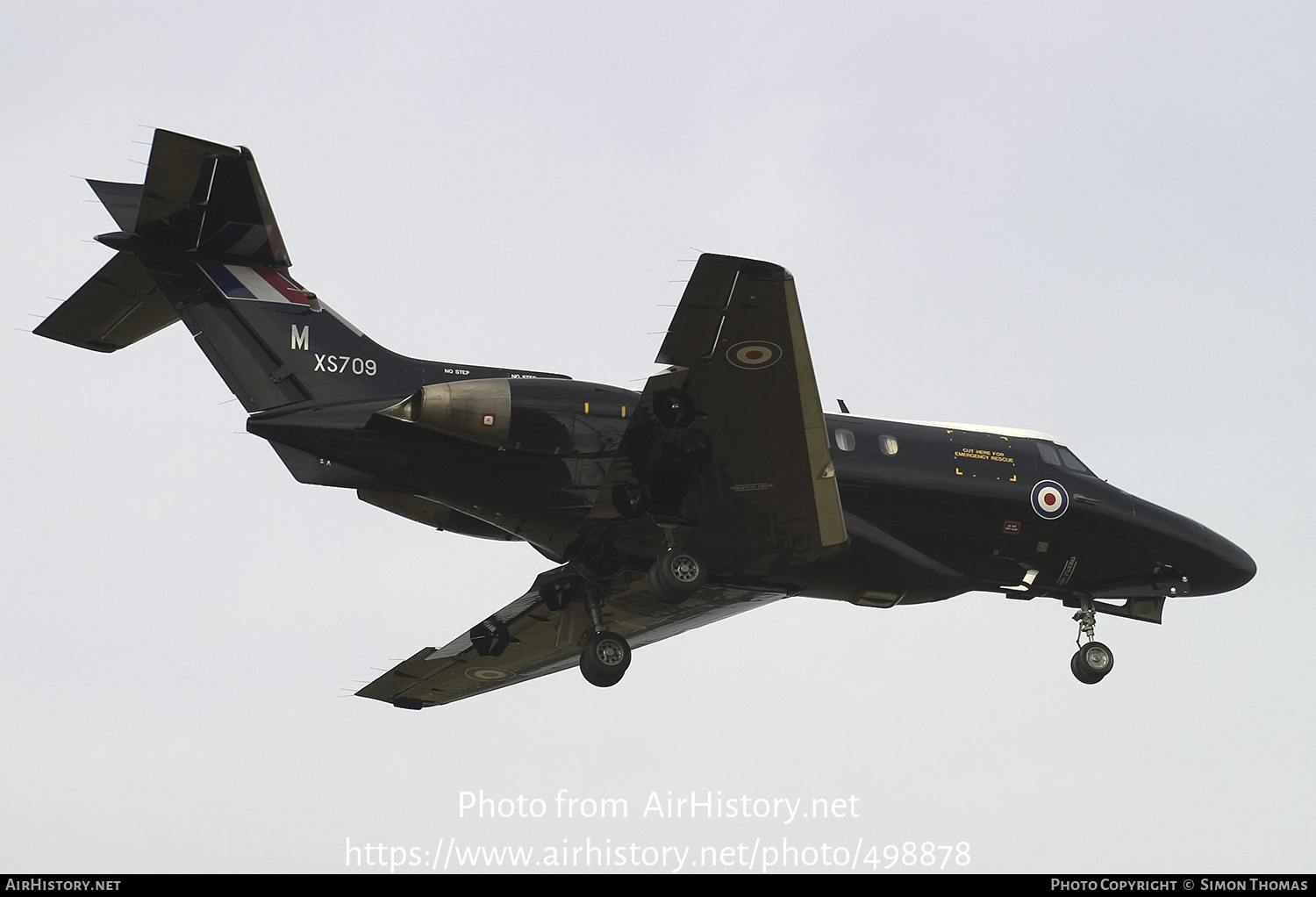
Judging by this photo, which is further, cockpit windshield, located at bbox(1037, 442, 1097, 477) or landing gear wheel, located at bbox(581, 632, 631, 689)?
cockpit windshield, located at bbox(1037, 442, 1097, 477)

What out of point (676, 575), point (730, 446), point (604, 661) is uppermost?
point (730, 446)

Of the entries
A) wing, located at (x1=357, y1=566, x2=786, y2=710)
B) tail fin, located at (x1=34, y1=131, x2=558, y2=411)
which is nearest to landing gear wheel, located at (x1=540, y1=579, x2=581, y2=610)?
wing, located at (x1=357, y1=566, x2=786, y2=710)

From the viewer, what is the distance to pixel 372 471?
23812 millimetres

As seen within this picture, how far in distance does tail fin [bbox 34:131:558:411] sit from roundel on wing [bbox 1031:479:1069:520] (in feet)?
28.7

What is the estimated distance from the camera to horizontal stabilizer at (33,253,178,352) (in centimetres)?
2519

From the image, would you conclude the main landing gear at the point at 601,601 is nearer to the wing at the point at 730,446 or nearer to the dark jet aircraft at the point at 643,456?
the dark jet aircraft at the point at 643,456

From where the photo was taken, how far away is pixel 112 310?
25.4 meters

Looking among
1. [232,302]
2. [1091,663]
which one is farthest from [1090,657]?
[232,302]

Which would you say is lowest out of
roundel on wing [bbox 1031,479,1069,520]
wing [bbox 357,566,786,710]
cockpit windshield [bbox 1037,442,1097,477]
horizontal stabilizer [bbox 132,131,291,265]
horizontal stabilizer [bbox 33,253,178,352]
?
wing [bbox 357,566,786,710]

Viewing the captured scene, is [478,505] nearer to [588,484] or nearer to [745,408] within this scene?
[588,484]

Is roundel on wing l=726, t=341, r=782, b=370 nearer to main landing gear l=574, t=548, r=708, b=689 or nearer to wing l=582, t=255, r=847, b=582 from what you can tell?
wing l=582, t=255, r=847, b=582

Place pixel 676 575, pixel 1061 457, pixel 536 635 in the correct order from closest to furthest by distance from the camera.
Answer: pixel 676 575 → pixel 1061 457 → pixel 536 635

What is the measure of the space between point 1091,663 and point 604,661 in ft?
28.5

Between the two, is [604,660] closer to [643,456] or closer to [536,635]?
[536,635]
